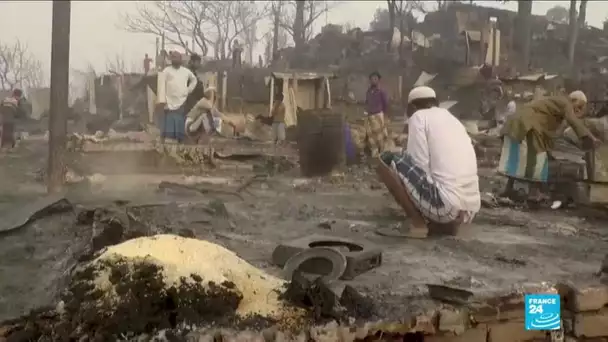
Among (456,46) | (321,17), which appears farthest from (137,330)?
(456,46)

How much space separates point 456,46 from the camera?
419 centimetres

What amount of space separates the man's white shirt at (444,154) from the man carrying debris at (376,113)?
0.50 meters

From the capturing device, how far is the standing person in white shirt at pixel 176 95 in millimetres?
3416

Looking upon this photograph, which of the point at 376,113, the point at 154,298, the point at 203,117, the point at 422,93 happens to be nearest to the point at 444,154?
the point at 422,93

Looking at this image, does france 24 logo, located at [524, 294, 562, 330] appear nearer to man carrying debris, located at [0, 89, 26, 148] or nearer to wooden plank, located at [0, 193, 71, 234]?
wooden plank, located at [0, 193, 71, 234]

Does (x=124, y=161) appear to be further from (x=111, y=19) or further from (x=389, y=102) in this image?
(x=389, y=102)

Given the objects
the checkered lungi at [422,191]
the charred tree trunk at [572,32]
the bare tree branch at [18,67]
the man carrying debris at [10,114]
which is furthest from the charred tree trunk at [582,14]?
the man carrying debris at [10,114]

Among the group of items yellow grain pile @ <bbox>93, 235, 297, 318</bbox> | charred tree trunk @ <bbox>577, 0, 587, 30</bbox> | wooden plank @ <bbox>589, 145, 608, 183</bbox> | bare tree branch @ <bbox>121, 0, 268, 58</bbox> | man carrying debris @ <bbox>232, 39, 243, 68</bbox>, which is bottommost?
yellow grain pile @ <bbox>93, 235, 297, 318</bbox>

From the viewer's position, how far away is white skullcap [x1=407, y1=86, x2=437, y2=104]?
362cm

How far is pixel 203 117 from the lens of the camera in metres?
3.62

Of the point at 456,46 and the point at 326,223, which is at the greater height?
the point at 456,46

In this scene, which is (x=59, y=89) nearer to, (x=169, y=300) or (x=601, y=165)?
(x=169, y=300)

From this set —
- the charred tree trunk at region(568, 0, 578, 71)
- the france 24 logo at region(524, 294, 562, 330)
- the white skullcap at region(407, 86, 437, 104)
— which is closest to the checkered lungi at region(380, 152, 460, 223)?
the white skullcap at region(407, 86, 437, 104)

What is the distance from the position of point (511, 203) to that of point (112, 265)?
8.91ft
